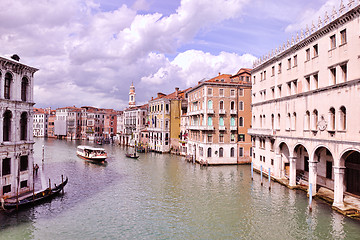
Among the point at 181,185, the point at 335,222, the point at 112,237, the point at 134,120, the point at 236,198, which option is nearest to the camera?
the point at 112,237

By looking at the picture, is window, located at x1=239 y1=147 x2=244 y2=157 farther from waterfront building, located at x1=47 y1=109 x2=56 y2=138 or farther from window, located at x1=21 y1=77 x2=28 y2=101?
waterfront building, located at x1=47 y1=109 x2=56 y2=138

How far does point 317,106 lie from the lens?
22.6 metres

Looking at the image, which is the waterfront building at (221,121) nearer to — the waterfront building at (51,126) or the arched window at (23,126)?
the arched window at (23,126)

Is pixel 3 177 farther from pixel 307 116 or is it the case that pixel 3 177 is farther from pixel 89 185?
pixel 307 116

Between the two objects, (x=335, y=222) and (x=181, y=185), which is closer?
(x=335, y=222)

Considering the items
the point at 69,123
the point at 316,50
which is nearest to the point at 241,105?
the point at 316,50

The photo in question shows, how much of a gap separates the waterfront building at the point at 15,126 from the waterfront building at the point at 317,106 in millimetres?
23401

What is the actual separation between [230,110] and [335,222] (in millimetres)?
26112

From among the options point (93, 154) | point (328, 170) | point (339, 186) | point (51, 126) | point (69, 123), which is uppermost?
point (69, 123)

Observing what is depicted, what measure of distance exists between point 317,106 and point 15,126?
24.1m

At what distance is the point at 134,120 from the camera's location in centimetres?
8000

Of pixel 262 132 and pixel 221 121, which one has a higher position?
pixel 221 121

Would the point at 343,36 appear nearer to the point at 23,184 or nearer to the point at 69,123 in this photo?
the point at 23,184

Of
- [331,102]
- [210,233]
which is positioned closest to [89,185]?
[210,233]
